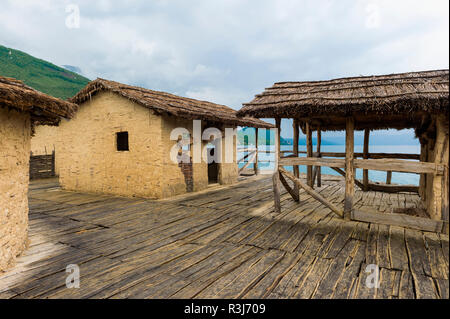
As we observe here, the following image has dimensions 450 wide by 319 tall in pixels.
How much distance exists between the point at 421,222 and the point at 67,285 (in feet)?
20.4

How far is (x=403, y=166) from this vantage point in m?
4.98

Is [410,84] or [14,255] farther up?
[410,84]

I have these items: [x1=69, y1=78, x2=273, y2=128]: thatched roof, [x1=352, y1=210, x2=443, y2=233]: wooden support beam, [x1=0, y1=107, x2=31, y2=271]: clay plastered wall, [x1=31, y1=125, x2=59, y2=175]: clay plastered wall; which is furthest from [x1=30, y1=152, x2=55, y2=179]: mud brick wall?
[x1=352, y1=210, x2=443, y2=233]: wooden support beam

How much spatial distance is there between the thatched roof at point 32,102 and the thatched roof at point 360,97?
12.5 ft

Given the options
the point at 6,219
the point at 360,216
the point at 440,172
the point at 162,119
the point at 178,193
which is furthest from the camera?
the point at 178,193

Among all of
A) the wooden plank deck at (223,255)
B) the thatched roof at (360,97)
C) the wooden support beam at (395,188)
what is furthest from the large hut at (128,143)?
the wooden support beam at (395,188)

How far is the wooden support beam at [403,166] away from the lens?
15.3 ft

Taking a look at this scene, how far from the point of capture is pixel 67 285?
3.15 meters

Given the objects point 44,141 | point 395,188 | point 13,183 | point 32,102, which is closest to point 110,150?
point 13,183

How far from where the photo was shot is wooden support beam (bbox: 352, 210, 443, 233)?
15.6ft
